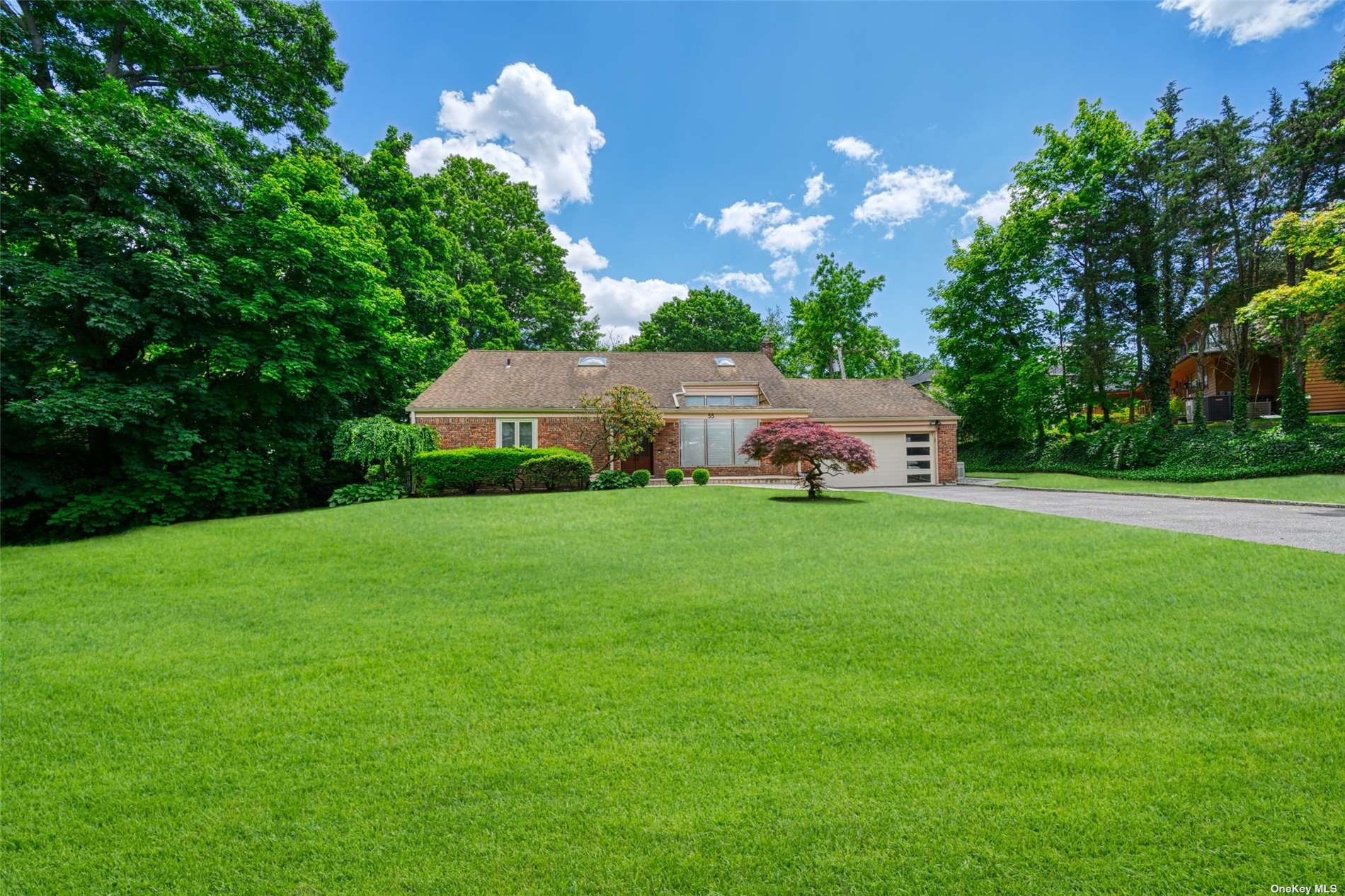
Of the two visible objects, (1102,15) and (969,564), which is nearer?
(969,564)

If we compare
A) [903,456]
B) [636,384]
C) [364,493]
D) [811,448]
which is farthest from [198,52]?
[903,456]

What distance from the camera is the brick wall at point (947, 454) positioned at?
2094 centimetres

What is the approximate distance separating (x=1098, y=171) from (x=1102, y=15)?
14781mm

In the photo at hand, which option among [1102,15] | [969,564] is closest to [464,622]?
[969,564]

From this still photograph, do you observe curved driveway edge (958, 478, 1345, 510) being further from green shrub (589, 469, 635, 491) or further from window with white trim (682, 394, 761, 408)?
green shrub (589, 469, 635, 491)

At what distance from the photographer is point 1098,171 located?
22.4 m

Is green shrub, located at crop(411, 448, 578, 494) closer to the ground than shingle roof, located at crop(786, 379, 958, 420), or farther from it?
closer to the ground

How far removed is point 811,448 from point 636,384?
9.78 m

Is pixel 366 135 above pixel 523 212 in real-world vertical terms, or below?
below

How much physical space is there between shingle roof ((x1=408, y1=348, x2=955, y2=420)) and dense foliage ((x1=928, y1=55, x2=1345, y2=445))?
638cm

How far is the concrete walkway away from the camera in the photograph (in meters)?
7.43

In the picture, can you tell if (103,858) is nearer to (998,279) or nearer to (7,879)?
(7,879)

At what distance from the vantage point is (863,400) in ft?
72.3

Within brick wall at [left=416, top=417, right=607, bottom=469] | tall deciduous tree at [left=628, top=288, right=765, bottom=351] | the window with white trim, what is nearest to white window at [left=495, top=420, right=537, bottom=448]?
brick wall at [left=416, top=417, right=607, bottom=469]
